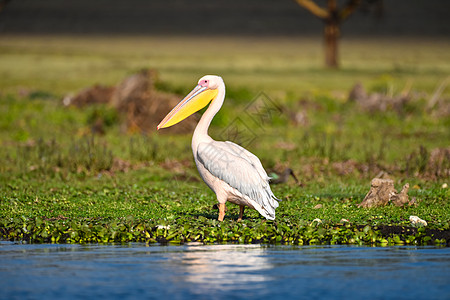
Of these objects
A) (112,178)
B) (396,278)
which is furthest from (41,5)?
(396,278)

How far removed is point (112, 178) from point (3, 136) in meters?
6.99

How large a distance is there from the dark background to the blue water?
319 feet

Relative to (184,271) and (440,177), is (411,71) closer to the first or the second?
(440,177)

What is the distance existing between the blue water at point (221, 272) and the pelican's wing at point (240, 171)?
2.61 ft

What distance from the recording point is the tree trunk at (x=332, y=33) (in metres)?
49.4

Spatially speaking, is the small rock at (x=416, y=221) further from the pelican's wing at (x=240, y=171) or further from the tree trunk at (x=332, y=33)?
the tree trunk at (x=332, y=33)

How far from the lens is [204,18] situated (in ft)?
408

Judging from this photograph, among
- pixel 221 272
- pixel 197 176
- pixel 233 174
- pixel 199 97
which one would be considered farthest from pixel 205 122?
pixel 197 176

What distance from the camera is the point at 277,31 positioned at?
116 metres

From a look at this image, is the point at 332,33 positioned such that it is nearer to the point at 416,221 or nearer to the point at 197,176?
the point at 197,176

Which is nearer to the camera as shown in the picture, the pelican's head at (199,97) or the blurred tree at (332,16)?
the pelican's head at (199,97)

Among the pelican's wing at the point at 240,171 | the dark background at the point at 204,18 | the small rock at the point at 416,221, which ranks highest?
the dark background at the point at 204,18

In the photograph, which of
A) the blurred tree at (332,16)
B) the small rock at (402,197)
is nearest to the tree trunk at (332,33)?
the blurred tree at (332,16)

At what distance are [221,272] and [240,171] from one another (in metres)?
2.42
